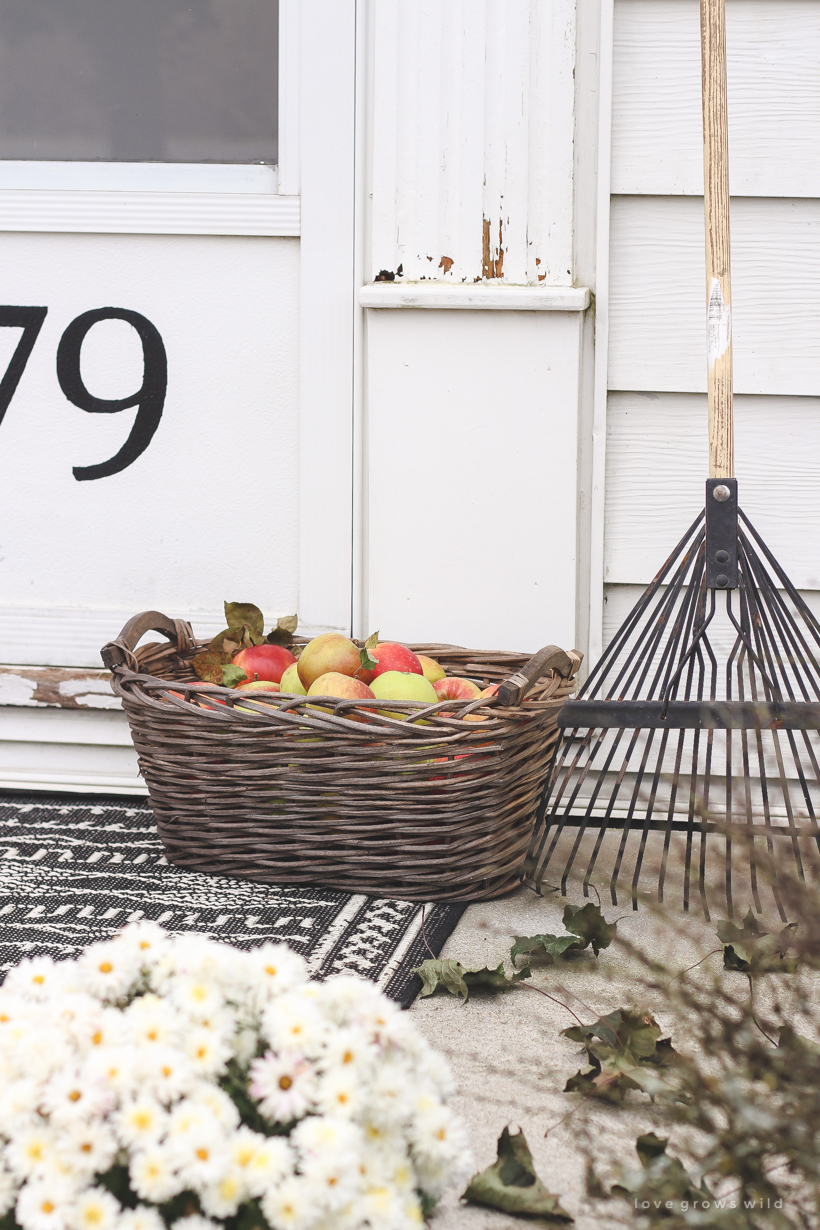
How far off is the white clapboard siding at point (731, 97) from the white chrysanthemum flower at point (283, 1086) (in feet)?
5.05

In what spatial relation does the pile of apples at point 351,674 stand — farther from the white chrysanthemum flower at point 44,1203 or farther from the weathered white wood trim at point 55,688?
the white chrysanthemum flower at point 44,1203

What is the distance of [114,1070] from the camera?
62 cm

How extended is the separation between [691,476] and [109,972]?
4.50 ft

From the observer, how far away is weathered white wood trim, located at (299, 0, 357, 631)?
1.83 metres

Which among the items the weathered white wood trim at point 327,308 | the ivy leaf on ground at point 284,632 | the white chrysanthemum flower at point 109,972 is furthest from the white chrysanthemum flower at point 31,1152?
the weathered white wood trim at point 327,308

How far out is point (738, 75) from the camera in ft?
5.73

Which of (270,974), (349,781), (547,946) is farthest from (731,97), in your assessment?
(270,974)

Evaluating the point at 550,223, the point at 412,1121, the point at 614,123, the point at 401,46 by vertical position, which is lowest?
the point at 412,1121

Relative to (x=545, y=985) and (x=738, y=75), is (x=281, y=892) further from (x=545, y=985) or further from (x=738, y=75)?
(x=738, y=75)

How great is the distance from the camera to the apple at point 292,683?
1.52 metres

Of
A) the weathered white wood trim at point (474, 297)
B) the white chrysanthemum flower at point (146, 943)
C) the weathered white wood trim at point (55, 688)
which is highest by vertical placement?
the weathered white wood trim at point (474, 297)

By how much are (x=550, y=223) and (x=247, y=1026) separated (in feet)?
4.75

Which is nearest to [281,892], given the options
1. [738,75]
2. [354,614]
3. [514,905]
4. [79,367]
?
[514,905]

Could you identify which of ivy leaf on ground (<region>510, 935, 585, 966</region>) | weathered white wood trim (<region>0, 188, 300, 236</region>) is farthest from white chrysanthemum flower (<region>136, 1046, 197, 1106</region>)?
weathered white wood trim (<region>0, 188, 300, 236</region>)
